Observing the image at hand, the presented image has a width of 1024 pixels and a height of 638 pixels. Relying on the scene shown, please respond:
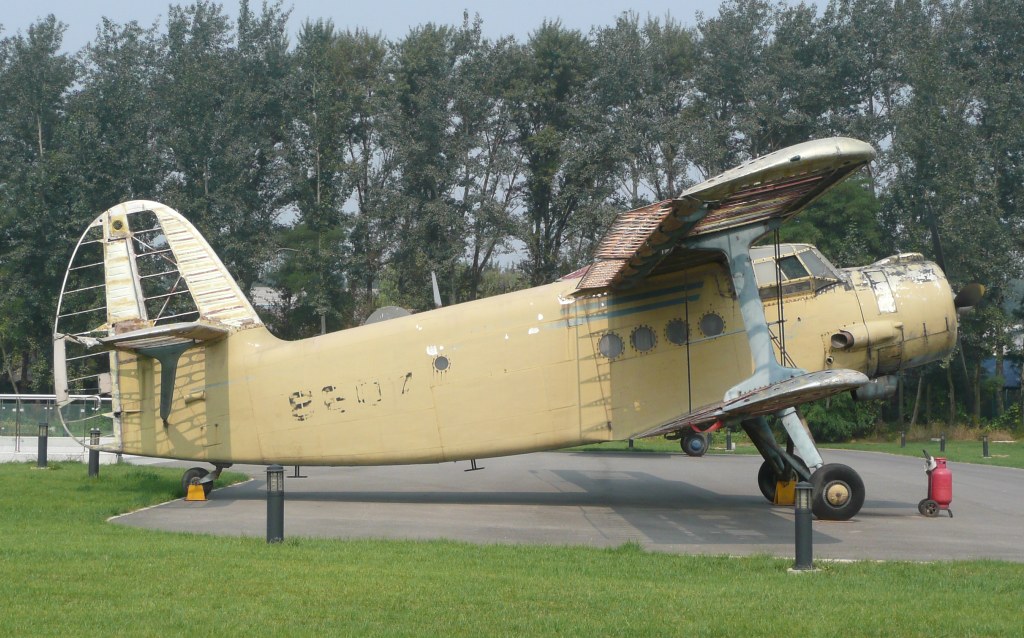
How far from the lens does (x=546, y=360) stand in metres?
17.1

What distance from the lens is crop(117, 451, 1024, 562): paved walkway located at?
535 inches

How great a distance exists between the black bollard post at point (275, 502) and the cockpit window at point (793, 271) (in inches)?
339

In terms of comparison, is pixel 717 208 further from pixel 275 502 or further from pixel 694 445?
pixel 694 445

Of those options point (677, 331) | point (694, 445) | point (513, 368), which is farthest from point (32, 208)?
point (677, 331)

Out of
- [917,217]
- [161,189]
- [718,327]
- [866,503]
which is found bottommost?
[866,503]

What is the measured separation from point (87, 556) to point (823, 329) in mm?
11528

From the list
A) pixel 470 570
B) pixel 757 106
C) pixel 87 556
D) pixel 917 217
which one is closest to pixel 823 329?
pixel 470 570

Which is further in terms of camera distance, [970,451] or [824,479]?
[970,451]

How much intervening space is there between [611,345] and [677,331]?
1.11 m

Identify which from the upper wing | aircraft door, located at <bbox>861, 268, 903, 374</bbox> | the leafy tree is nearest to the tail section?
the upper wing

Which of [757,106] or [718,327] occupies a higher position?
[757,106]

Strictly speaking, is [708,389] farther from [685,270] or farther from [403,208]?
[403,208]

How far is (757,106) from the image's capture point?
191 ft

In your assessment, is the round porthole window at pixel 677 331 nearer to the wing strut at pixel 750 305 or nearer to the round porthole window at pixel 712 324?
the round porthole window at pixel 712 324
